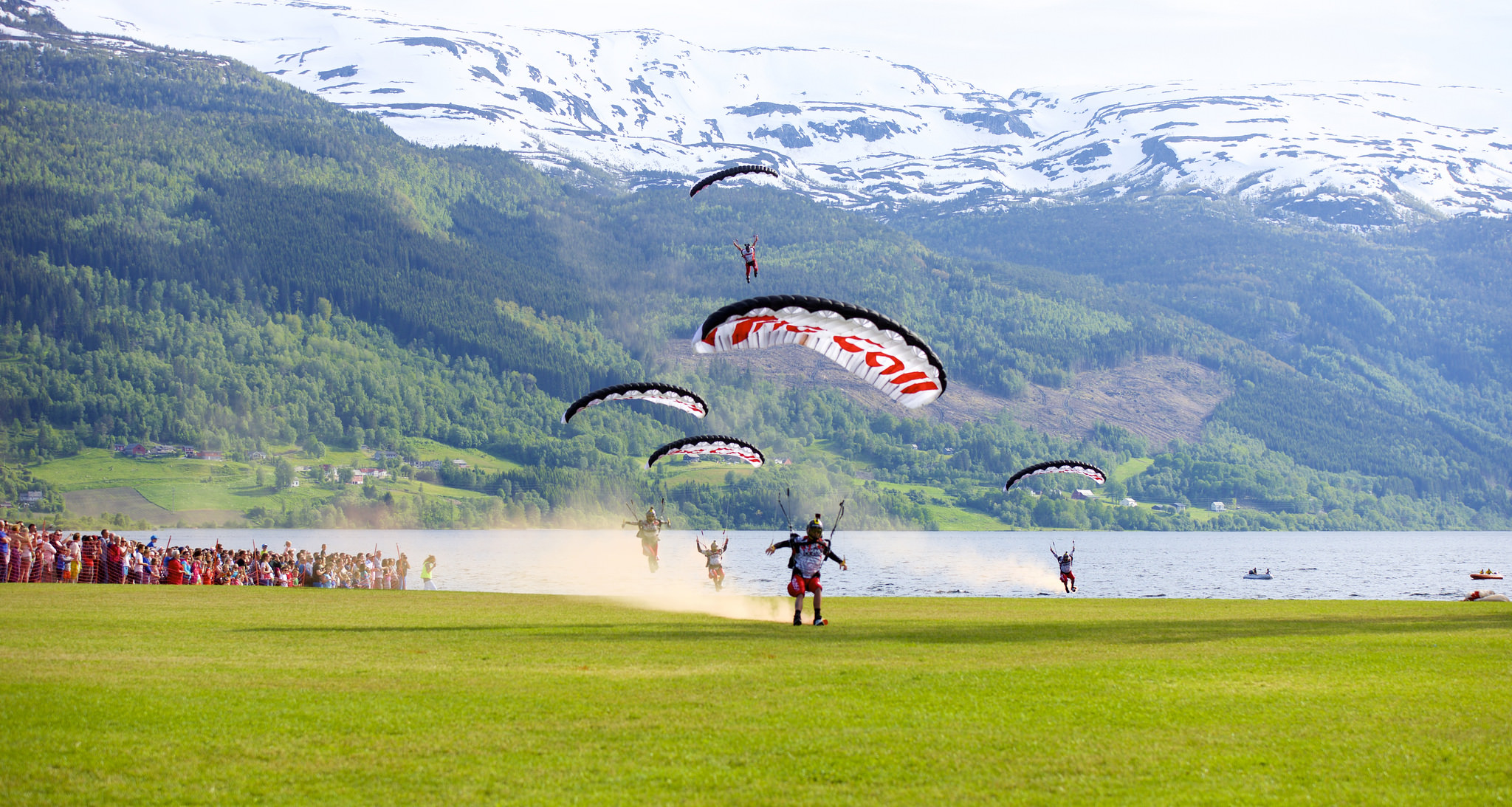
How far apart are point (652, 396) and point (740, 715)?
1905cm

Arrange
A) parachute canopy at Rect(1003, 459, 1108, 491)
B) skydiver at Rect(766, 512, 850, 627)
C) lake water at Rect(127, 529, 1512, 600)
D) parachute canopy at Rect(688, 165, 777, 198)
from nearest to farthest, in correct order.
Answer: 1. skydiver at Rect(766, 512, 850, 627)
2. parachute canopy at Rect(688, 165, 777, 198)
3. parachute canopy at Rect(1003, 459, 1108, 491)
4. lake water at Rect(127, 529, 1512, 600)

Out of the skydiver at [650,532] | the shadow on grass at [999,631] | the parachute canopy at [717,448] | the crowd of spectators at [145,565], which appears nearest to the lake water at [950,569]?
the skydiver at [650,532]

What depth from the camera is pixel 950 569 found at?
11619 cm

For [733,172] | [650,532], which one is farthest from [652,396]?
[733,172]

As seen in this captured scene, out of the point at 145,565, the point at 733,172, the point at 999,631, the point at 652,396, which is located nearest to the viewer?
the point at 999,631

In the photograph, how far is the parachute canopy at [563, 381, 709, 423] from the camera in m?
32.2

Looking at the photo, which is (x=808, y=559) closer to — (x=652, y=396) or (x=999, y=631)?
(x=999, y=631)

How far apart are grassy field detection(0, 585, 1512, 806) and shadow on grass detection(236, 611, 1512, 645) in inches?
8.1

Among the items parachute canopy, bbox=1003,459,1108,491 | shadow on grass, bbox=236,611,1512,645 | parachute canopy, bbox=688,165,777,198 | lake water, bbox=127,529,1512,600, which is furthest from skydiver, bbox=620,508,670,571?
parachute canopy, bbox=1003,459,1108,491

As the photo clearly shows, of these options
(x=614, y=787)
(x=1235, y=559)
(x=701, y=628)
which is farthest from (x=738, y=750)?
(x=1235, y=559)

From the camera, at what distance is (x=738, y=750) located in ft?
42.3

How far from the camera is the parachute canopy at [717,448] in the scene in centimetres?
3244

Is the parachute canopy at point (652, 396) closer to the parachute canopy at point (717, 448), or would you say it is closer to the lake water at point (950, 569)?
the parachute canopy at point (717, 448)

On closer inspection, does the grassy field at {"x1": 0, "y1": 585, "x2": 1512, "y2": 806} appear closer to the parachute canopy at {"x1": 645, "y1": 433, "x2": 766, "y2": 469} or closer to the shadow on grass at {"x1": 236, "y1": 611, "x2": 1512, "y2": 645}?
the shadow on grass at {"x1": 236, "y1": 611, "x2": 1512, "y2": 645}
